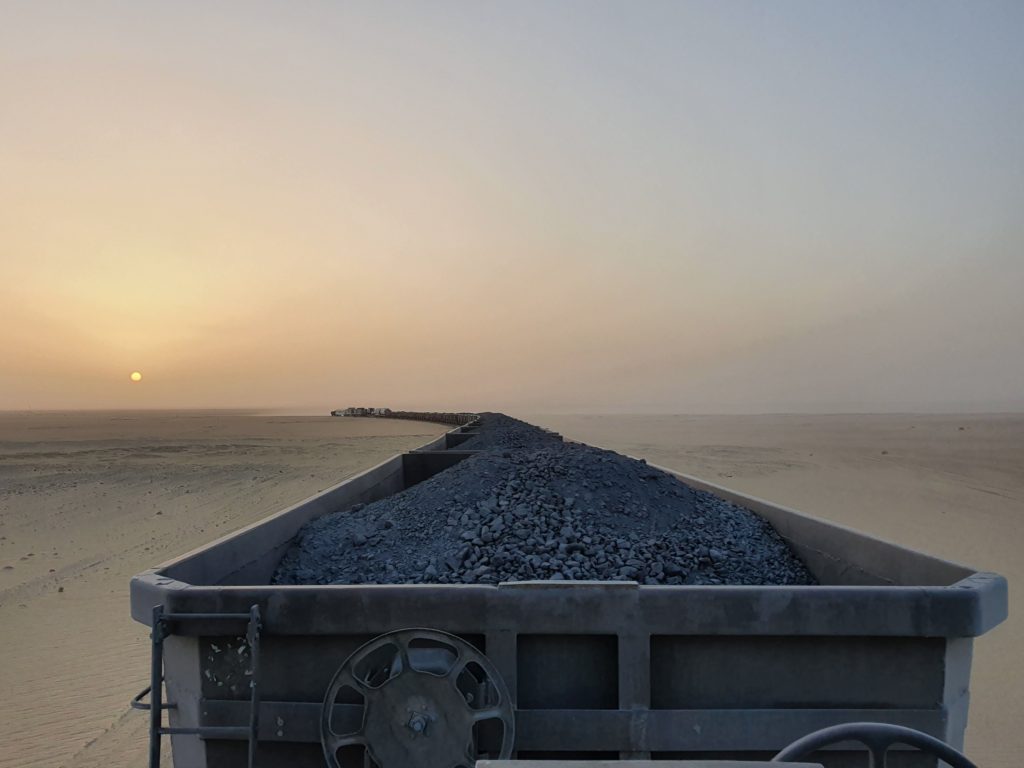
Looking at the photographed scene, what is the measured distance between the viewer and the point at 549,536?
15.0ft

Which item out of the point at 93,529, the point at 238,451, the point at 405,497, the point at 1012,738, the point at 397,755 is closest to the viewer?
the point at 397,755

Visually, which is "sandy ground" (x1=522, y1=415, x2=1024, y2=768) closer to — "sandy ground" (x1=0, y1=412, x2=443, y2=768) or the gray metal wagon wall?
the gray metal wagon wall

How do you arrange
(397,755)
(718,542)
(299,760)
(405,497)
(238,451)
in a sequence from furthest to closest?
1. (238,451)
2. (405,497)
3. (718,542)
4. (299,760)
5. (397,755)

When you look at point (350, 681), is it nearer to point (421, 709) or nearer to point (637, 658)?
point (421, 709)

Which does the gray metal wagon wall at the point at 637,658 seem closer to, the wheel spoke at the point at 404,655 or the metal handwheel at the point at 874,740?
the wheel spoke at the point at 404,655

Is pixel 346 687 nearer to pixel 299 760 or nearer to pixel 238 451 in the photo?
pixel 299 760

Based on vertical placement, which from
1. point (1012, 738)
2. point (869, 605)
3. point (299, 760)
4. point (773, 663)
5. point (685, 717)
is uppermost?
point (869, 605)

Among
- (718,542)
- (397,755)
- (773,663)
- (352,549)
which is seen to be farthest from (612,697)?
(352,549)

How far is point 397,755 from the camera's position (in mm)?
2490

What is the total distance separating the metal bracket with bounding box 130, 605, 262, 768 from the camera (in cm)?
257

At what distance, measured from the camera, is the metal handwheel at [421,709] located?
248 cm

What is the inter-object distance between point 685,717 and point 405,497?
412cm

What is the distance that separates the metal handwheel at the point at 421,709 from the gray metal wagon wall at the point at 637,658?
84 mm

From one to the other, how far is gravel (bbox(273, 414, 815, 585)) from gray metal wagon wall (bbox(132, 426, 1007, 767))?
1.27 meters
